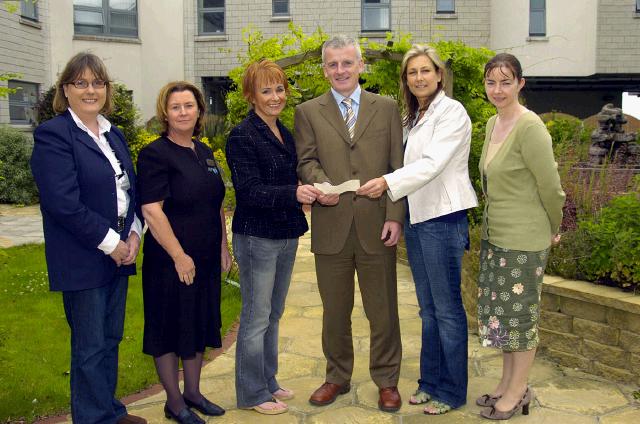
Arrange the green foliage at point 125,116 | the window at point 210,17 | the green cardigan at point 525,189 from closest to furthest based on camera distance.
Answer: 1. the green cardigan at point 525,189
2. the green foliage at point 125,116
3. the window at point 210,17

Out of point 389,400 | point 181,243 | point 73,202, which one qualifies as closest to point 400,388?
point 389,400

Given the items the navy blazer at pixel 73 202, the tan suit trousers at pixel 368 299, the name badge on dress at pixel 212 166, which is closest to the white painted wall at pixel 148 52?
the name badge on dress at pixel 212 166

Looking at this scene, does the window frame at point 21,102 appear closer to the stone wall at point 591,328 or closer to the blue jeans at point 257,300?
the blue jeans at point 257,300

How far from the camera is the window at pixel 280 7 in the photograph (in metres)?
21.3

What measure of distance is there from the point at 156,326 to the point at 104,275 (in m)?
0.55

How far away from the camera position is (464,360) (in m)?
4.33

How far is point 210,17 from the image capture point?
72.3 ft

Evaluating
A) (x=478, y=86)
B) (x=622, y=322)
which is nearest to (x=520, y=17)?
(x=478, y=86)

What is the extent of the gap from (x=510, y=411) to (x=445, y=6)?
1878 centimetres

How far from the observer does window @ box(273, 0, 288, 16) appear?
21.3m

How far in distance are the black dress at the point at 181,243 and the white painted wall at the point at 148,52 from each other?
58.2ft

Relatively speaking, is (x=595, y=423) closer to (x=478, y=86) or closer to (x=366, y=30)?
(x=478, y=86)

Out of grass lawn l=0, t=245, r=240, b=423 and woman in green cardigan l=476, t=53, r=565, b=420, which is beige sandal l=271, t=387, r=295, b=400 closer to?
grass lawn l=0, t=245, r=240, b=423

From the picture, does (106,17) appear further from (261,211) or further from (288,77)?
(261,211)
